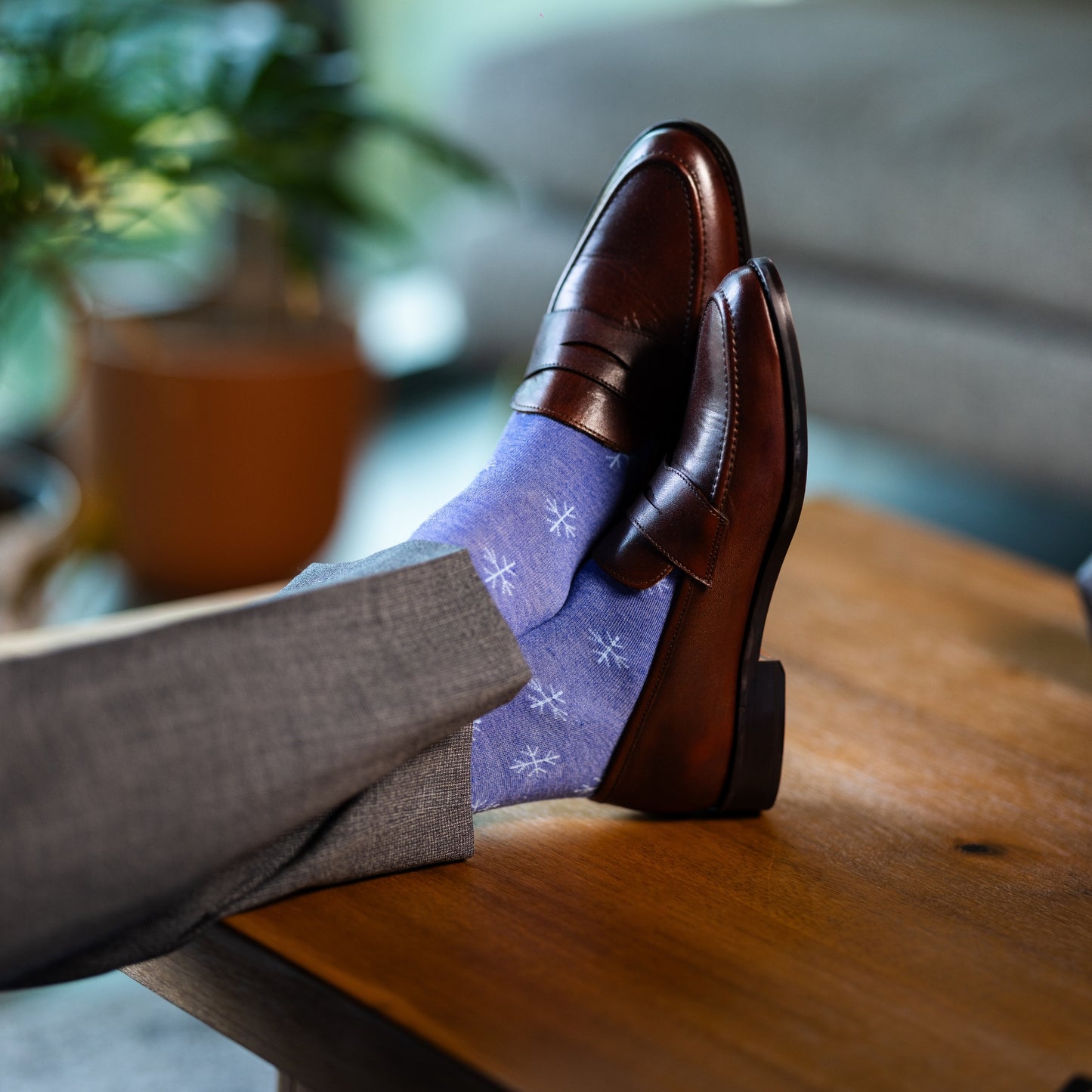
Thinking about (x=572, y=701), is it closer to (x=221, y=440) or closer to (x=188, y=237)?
(x=221, y=440)

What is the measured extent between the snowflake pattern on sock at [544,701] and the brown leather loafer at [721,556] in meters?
0.03

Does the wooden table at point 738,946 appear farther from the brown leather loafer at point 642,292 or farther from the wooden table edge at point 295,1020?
the brown leather loafer at point 642,292

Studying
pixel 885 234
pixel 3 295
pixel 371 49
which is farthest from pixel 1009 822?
pixel 371 49

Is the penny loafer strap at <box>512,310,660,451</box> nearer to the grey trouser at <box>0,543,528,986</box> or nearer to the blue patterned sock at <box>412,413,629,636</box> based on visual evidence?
the blue patterned sock at <box>412,413,629,636</box>

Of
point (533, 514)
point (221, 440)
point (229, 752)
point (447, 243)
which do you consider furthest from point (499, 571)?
point (447, 243)

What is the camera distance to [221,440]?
1.35 metres

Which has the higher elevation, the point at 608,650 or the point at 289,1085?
the point at 608,650

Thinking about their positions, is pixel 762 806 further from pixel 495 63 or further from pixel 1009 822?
pixel 495 63

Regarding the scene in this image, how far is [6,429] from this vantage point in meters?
1.71

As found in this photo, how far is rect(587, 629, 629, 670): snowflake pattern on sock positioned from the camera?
1.89ft

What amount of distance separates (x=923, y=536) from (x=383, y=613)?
591 mm

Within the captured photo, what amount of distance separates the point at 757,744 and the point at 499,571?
0.14 meters

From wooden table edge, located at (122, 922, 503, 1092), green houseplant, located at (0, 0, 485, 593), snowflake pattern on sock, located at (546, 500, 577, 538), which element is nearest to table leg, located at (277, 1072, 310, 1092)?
wooden table edge, located at (122, 922, 503, 1092)

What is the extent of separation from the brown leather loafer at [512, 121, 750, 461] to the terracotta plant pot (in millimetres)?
712
